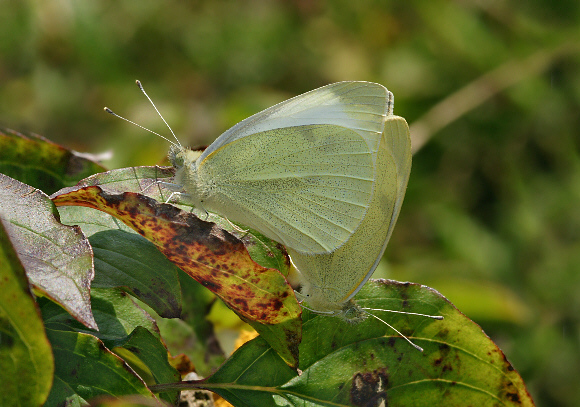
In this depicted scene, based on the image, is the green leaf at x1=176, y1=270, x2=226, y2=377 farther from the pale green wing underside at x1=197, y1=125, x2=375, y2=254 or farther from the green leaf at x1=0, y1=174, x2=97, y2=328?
the green leaf at x1=0, y1=174, x2=97, y2=328

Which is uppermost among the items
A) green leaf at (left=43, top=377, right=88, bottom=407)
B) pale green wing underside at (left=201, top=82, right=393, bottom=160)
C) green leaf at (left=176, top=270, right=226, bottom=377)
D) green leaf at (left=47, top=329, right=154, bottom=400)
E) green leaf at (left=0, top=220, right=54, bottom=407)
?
pale green wing underside at (left=201, top=82, right=393, bottom=160)

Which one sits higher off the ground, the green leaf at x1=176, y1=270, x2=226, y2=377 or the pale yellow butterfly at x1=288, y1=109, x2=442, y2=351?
the pale yellow butterfly at x1=288, y1=109, x2=442, y2=351

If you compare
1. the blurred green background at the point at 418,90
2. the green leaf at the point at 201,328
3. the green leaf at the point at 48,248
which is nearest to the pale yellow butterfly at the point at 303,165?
the green leaf at the point at 201,328

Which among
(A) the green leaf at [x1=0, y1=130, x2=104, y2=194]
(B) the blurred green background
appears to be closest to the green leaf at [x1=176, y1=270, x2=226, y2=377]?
(A) the green leaf at [x1=0, y1=130, x2=104, y2=194]

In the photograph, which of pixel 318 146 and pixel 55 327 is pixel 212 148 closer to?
pixel 318 146

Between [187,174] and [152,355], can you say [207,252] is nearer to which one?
[152,355]

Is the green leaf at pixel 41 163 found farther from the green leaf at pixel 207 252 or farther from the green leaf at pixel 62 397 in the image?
the green leaf at pixel 62 397
